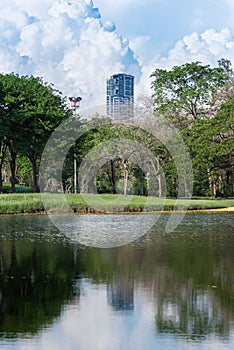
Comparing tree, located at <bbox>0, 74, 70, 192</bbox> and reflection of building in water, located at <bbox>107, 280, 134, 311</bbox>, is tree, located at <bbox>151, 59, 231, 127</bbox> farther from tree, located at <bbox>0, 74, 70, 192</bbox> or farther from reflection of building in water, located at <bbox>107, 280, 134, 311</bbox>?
reflection of building in water, located at <bbox>107, 280, 134, 311</bbox>

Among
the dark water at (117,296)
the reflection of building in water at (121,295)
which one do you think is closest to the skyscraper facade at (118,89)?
the dark water at (117,296)

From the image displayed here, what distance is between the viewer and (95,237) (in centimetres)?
1591

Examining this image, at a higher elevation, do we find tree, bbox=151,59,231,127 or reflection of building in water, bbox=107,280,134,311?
tree, bbox=151,59,231,127

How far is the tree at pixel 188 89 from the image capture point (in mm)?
41344

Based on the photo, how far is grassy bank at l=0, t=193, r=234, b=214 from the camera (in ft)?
88.4

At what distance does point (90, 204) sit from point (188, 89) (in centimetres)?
1728

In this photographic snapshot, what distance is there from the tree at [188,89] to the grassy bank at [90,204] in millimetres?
12524

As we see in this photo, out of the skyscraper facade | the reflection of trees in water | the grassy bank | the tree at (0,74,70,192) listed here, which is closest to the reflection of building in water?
the reflection of trees in water

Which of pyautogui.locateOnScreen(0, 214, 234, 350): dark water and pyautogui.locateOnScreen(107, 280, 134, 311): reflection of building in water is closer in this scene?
pyautogui.locateOnScreen(0, 214, 234, 350): dark water

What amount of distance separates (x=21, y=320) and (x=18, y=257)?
540cm

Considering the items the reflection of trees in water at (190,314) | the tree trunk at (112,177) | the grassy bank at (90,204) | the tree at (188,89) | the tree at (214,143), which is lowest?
the reflection of trees in water at (190,314)

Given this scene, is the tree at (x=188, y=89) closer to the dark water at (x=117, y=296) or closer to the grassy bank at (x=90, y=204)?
the grassy bank at (x=90, y=204)

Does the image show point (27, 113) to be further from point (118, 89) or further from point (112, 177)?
point (118, 89)

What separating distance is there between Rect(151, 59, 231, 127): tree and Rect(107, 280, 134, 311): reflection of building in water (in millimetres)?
32506
